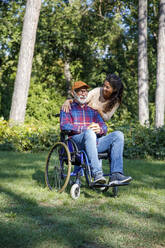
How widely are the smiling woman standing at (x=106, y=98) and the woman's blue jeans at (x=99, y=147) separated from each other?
0.53 meters

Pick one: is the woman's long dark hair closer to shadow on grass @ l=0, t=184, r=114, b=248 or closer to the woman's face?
the woman's face

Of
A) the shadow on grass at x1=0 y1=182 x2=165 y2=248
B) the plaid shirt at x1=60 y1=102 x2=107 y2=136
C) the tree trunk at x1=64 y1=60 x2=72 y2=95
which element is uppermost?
the tree trunk at x1=64 y1=60 x2=72 y2=95

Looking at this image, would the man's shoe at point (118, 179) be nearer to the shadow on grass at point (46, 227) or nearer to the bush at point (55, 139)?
the shadow on grass at point (46, 227)

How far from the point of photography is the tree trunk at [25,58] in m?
8.98

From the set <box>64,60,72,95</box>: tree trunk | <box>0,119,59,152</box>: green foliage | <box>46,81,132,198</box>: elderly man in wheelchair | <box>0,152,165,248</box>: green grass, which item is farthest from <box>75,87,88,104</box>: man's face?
<box>64,60,72,95</box>: tree trunk

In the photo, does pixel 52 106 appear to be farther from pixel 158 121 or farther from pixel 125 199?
pixel 125 199

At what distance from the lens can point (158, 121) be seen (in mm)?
10281

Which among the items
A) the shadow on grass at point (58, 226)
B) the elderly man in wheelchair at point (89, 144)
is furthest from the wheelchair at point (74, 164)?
the shadow on grass at point (58, 226)

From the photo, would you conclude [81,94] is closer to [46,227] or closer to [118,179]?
[118,179]

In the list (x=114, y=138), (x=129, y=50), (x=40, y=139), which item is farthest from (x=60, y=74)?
(x=114, y=138)

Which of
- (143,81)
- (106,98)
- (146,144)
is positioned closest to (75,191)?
(106,98)

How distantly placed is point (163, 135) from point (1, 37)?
23.1ft

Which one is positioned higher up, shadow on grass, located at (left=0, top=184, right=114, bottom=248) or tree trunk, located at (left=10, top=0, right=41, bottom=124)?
tree trunk, located at (left=10, top=0, right=41, bottom=124)

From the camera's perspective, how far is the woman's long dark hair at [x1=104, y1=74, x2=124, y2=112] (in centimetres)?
427
